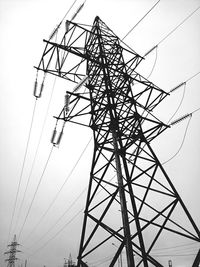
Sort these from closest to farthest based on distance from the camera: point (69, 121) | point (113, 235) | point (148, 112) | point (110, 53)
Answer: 1. point (113, 235)
2. point (69, 121)
3. point (148, 112)
4. point (110, 53)

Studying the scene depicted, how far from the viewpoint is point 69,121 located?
8430mm

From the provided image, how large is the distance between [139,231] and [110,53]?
757 centimetres

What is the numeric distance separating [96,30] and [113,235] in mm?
9100

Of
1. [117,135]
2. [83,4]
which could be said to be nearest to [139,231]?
[117,135]

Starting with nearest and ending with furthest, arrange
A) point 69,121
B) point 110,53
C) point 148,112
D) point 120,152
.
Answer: point 120,152, point 69,121, point 148,112, point 110,53

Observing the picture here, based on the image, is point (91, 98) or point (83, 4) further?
point (91, 98)

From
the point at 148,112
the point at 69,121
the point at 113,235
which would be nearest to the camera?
the point at 113,235

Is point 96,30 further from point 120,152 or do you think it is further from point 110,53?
point 120,152

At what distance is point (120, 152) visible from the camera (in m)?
7.22

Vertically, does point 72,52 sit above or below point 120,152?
above

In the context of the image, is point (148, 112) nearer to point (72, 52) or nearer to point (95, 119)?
point (95, 119)

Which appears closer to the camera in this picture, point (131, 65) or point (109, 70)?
point (109, 70)

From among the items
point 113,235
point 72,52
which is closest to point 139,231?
point 113,235

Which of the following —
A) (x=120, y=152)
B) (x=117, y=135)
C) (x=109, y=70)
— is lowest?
(x=120, y=152)
